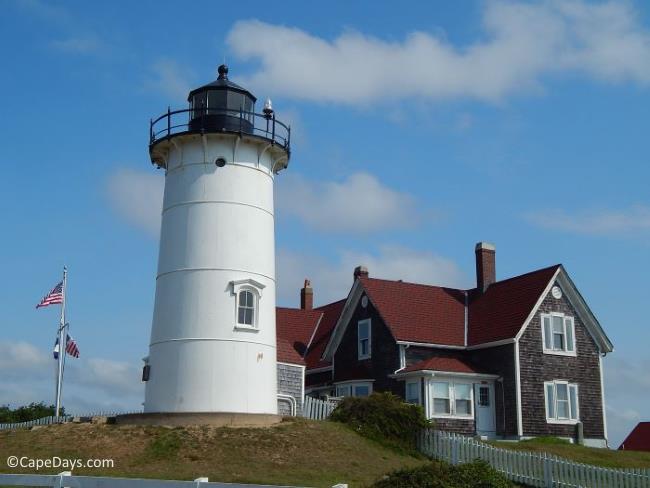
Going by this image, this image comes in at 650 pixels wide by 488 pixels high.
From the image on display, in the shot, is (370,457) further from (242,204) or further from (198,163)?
(198,163)

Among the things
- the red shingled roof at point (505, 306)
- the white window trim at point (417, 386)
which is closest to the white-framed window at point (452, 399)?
the white window trim at point (417, 386)

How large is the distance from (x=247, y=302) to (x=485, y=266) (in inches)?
570

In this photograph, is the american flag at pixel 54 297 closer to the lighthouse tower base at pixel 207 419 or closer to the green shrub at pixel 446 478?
the lighthouse tower base at pixel 207 419

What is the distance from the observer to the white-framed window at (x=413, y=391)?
3256 cm

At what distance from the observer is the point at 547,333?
3372cm

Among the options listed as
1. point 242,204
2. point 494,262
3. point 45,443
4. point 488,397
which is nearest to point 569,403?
point 488,397

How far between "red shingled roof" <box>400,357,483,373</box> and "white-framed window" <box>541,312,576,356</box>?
2949 mm

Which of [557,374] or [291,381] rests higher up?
[557,374]

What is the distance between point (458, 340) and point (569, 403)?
193 inches

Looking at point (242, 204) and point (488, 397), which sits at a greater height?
point (242, 204)

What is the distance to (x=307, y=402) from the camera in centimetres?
3000

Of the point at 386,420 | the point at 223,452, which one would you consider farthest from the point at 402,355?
the point at 223,452

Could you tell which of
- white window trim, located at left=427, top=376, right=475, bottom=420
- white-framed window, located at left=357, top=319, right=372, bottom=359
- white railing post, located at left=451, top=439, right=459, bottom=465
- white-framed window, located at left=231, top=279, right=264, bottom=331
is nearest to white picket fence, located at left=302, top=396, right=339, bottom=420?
white-framed window, located at left=231, top=279, right=264, bottom=331

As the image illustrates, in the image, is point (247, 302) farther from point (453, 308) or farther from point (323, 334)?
point (323, 334)
